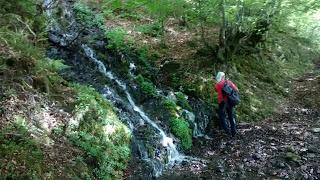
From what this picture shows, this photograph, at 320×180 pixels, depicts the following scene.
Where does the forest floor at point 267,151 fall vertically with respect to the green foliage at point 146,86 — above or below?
below

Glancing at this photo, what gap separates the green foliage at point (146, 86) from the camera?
12229 mm

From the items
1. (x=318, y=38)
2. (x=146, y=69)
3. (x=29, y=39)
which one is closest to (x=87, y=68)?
→ (x=146, y=69)

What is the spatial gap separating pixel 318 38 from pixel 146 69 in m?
15.8

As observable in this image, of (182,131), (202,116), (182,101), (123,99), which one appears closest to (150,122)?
(182,131)

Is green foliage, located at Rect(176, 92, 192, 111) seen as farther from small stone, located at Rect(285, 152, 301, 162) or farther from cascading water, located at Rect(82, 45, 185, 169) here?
small stone, located at Rect(285, 152, 301, 162)

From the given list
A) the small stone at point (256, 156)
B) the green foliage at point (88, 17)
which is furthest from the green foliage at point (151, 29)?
the small stone at point (256, 156)

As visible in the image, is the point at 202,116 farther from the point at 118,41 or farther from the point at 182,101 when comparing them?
the point at 118,41

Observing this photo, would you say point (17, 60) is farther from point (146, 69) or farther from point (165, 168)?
point (146, 69)

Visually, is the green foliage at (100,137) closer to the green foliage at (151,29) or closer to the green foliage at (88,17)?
the green foliage at (88,17)

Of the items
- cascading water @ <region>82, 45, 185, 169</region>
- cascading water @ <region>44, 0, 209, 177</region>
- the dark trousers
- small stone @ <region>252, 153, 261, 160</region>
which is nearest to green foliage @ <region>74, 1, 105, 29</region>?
cascading water @ <region>44, 0, 209, 177</region>

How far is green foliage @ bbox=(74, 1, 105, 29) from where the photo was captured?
16391mm

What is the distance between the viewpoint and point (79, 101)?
9.36 m

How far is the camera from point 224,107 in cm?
1177

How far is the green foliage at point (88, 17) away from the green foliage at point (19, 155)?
9.35 m
